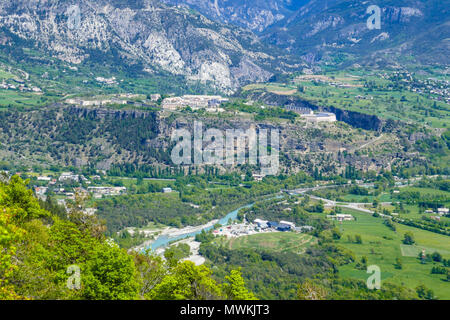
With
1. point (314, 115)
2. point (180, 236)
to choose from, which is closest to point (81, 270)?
point (180, 236)

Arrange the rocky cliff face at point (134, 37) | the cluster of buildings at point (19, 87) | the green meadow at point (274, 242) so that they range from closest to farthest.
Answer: the green meadow at point (274, 242) < the cluster of buildings at point (19, 87) < the rocky cliff face at point (134, 37)

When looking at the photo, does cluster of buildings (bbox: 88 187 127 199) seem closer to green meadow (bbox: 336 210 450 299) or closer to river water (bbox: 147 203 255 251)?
river water (bbox: 147 203 255 251)

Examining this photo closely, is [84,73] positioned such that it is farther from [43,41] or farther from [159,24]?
[159,24]

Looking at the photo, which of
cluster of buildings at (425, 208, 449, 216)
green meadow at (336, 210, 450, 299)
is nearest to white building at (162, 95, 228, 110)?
cluster of buildings at (425, 208, 449, 216)

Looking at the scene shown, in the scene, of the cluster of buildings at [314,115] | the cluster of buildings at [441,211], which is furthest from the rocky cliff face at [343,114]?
the cluster of buildings at [441,211]

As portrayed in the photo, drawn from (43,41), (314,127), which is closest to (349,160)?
(314,127)

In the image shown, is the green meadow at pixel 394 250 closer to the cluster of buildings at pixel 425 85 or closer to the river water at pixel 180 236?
the river water at pixel 180 236
